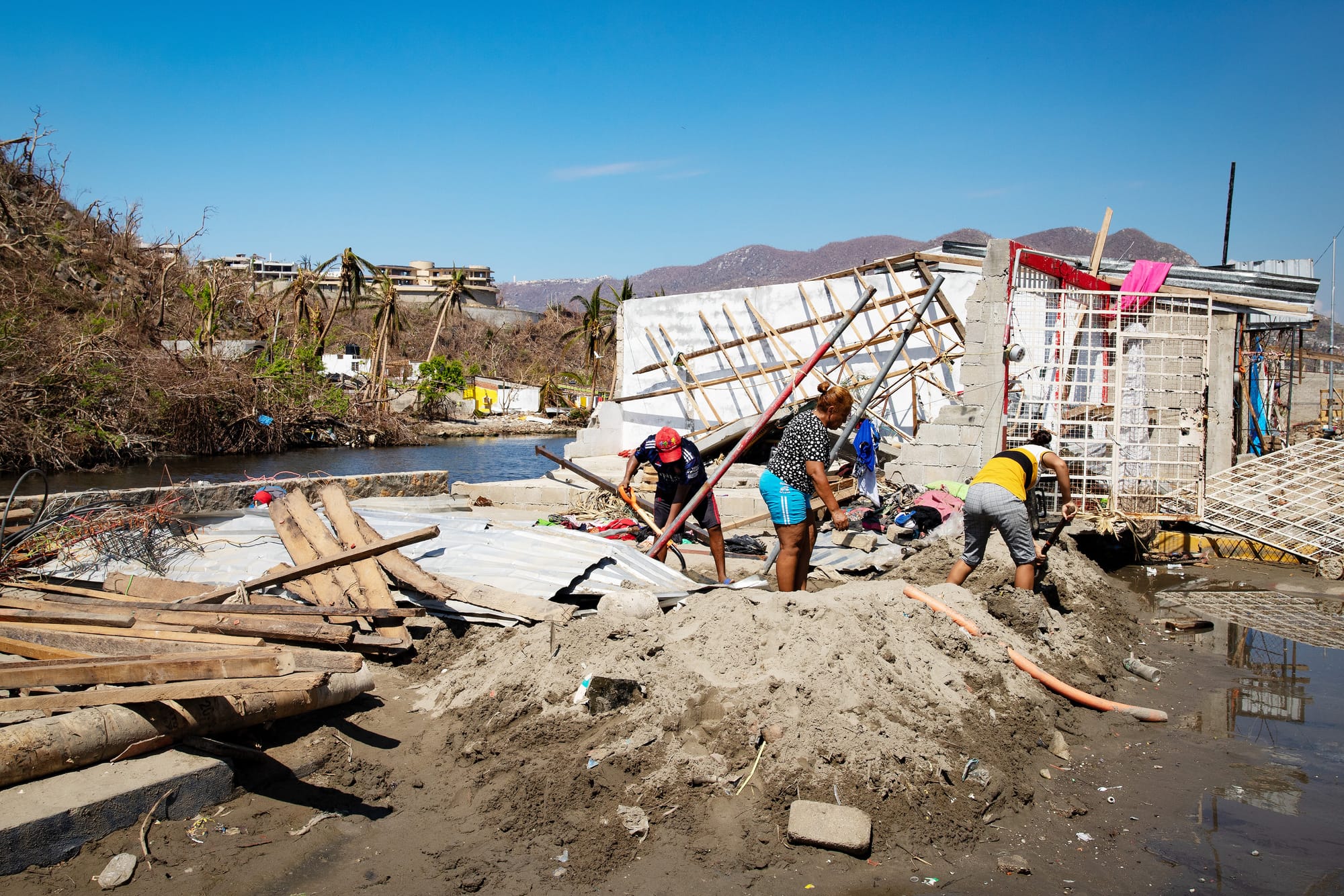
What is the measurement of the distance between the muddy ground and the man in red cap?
2010 mm

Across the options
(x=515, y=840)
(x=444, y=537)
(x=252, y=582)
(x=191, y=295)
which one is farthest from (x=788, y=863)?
(x=191, y=295)

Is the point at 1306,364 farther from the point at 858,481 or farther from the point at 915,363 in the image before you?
the point at 858,481

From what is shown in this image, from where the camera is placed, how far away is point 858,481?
37.6ft

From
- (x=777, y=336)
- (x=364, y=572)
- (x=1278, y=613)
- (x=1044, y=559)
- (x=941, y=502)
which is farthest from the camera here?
(x=777, y=336)

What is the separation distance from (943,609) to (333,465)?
24.9 metres

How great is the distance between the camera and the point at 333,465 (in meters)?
27.3

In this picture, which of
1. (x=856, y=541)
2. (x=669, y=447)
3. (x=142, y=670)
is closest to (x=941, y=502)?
(x=856, y=541)

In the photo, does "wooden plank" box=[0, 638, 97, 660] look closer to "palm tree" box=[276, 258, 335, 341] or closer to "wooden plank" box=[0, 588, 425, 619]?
"wooden plank" box=[0, 588, 425, 619]

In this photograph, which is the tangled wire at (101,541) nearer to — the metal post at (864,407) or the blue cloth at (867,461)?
the metal post at (864,407)

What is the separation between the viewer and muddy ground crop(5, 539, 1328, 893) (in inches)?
138

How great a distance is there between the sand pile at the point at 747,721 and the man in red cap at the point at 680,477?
195 cm

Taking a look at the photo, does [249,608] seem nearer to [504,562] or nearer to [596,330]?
[504,562]

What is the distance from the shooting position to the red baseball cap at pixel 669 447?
752 centimetres

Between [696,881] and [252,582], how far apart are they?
142 inches
